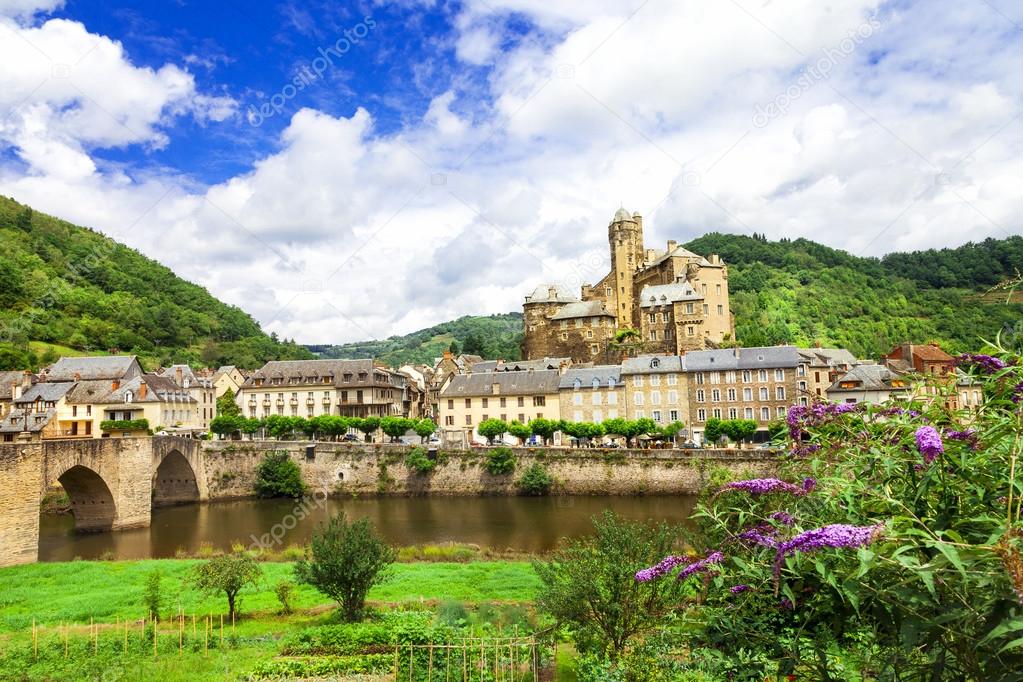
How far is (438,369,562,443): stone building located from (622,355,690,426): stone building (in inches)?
275

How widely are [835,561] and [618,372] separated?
192ft

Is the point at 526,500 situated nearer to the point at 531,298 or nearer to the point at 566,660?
the point at 566,660

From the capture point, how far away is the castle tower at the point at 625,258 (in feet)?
305

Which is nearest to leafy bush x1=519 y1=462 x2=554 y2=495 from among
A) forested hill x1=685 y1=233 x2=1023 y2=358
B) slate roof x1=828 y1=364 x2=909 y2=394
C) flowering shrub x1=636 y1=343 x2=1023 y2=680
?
slate roof x1=828 y1=364 x2=909 y2=394

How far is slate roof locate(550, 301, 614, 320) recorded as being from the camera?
3273 inches

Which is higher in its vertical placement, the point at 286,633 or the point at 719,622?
the point at 719,622

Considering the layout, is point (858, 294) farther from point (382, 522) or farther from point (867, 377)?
point (382, 522)

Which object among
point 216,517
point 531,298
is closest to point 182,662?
point 216,517

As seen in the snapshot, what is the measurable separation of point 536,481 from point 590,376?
14534mm

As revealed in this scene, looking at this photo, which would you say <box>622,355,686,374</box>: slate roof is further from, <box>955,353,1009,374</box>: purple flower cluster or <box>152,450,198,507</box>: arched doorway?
<box>955,353,1009,374</box>: purple flower cluster

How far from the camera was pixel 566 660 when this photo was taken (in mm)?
16516

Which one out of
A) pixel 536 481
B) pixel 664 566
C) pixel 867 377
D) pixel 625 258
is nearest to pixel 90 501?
pixel 536 481

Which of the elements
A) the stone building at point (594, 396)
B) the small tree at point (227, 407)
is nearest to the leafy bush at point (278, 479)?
the small tree at point (227, 407)

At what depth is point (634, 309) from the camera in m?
90.8
